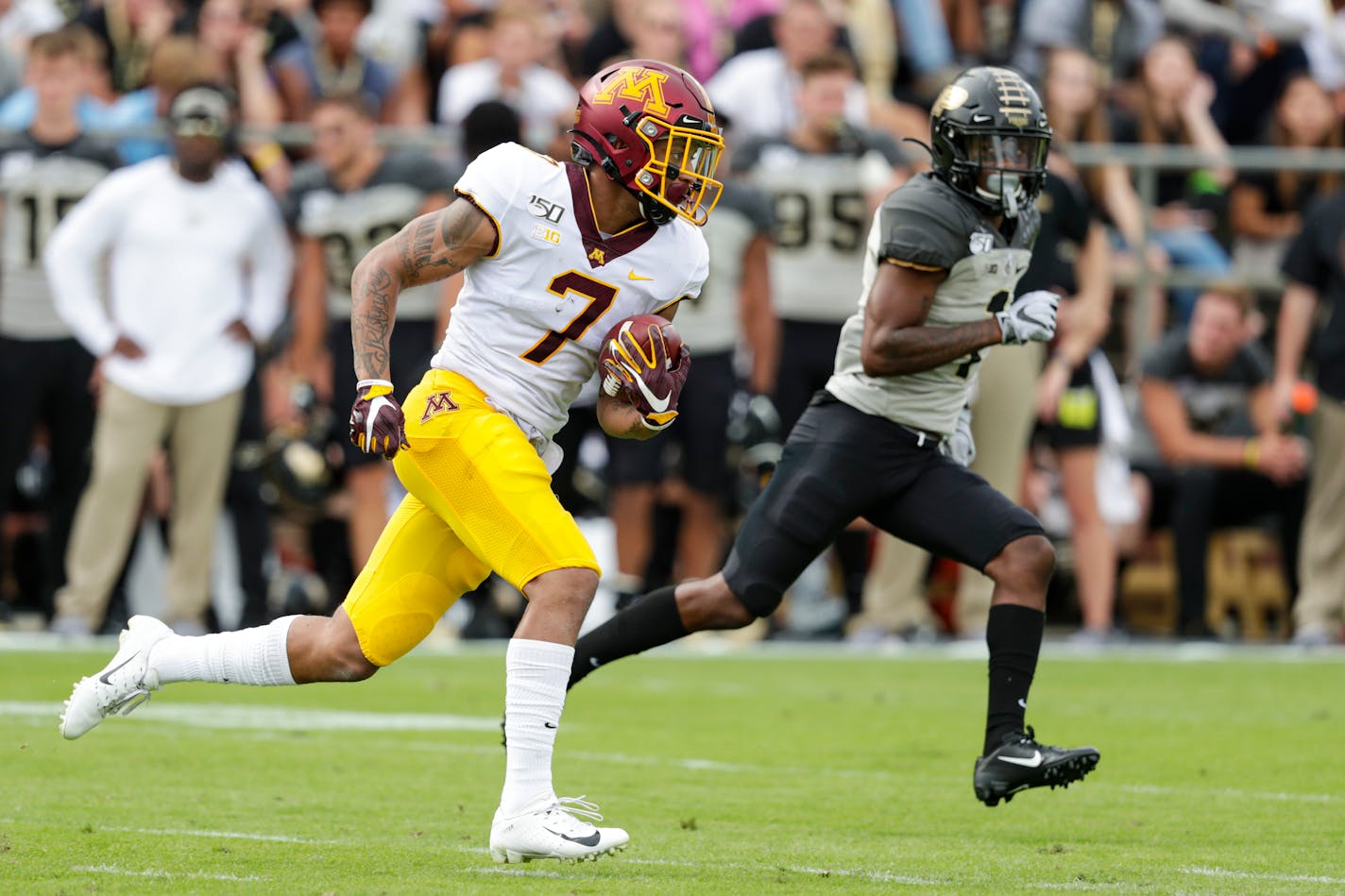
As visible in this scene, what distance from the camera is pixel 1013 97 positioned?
6.69 meters

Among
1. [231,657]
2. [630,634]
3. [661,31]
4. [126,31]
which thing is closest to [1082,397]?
[661,31]

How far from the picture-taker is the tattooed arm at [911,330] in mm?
6543

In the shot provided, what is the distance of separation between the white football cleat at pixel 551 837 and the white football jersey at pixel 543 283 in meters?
1.02

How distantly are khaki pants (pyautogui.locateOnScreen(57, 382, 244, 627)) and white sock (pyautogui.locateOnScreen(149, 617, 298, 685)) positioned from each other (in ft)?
16.9

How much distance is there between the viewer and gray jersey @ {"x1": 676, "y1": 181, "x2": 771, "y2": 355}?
11.1 metres

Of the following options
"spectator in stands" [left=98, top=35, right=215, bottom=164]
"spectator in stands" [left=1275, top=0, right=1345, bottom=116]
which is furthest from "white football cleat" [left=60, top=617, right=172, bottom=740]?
"spectator in stands" [left=1275, top=0, right=1345, bottom=116]

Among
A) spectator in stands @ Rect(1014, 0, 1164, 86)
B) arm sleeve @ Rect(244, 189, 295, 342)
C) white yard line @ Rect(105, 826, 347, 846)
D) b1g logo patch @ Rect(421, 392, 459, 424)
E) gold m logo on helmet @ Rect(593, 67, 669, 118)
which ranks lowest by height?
white yard line @ Rect(105, 826, 347, 846)

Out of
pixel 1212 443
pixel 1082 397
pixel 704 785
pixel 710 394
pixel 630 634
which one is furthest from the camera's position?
pixel 1212 443

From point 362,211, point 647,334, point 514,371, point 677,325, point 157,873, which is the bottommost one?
point 157,873

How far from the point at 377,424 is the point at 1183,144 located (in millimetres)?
9148

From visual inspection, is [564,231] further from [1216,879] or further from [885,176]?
[885,176]

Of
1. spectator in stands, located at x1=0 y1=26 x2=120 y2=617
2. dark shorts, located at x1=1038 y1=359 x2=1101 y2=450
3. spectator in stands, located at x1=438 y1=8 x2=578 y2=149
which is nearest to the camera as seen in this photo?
spectator in stands, located at x1=0 y1=26 x2=120 y2=617

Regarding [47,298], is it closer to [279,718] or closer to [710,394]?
[710,394]

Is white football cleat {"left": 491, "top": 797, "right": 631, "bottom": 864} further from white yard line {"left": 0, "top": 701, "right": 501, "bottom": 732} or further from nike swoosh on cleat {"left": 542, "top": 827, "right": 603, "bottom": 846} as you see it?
white yard line {"left": 0, "top": 701, "right": 501, "bottom": 732}
